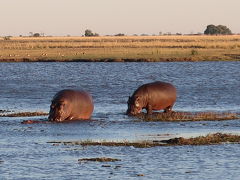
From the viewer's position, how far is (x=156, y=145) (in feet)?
61.0

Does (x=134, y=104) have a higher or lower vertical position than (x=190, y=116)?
higher

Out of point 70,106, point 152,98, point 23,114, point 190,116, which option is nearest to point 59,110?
point 70,106

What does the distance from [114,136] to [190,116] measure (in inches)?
188

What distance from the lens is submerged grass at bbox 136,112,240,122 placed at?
23969 mm

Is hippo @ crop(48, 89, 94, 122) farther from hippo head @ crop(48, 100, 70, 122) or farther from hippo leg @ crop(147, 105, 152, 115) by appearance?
hippo leg @ crop(147, 105, 152, 115)

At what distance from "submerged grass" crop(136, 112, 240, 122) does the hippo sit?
5.67 feet

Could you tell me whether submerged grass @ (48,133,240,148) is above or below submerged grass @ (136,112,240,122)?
Answer: above

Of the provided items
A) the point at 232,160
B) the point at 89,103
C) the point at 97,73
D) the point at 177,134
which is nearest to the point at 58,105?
the point at 89,103

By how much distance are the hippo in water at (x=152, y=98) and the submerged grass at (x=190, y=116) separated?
289 millimetres

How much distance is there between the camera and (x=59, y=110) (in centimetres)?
2348

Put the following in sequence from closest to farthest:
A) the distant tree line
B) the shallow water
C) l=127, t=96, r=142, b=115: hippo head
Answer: the shallow water, l=127, t=96, r=142, b=115: hippo head, the distant tree line

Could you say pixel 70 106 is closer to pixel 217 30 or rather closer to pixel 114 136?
pixel 114 136

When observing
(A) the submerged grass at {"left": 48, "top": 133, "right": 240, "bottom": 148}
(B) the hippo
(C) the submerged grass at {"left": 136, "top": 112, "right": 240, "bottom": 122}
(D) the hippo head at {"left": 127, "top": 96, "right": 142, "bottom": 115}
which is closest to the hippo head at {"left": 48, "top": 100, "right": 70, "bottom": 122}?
(B) the hippo

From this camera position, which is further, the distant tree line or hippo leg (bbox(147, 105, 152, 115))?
the distant tree line
